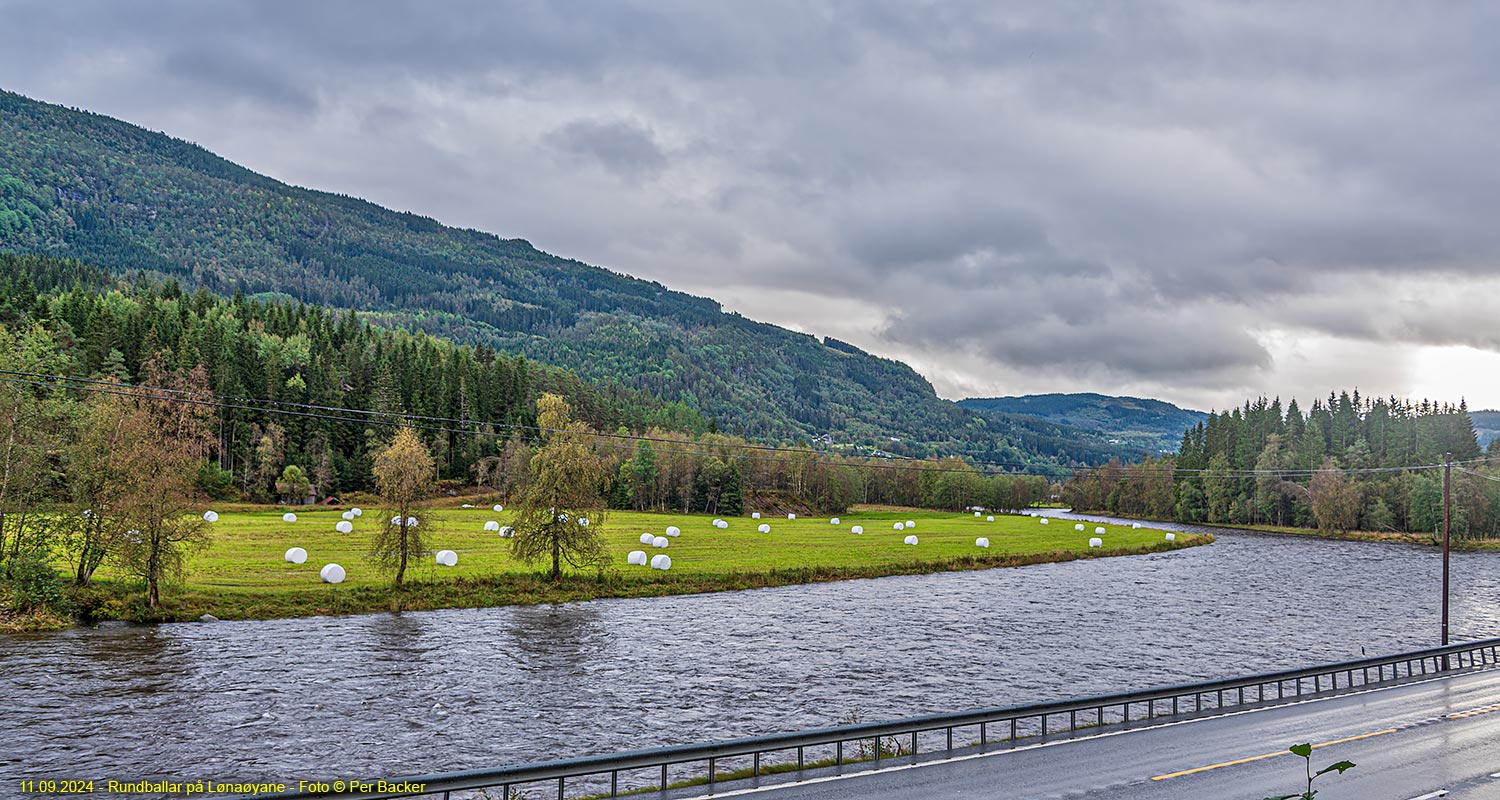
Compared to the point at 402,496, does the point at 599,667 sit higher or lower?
lower

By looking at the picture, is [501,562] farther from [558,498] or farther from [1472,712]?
[1472,712]

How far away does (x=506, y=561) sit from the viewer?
7306 centimetres

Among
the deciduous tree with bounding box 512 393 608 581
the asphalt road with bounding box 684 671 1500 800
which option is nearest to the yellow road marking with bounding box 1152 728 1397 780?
the asphalt road with bounding box 684 671 1500 800

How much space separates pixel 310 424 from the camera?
142000 mm

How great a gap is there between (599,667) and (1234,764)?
92.3ft

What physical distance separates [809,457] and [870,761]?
140849 mm

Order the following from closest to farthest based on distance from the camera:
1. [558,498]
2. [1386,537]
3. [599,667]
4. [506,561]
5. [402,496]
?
[599,667] < [402,496] < [558,498] < [506,561] < [1386,537]

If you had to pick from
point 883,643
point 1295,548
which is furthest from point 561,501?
point 1295,548

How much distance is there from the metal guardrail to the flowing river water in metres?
4.33

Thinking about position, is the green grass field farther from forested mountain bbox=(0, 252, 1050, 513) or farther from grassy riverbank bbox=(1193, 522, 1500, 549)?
grassy riverbank bbox=(1193, 522, 1500, 549)

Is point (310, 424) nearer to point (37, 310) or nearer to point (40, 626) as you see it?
point (37, 310)

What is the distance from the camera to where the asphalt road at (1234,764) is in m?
20.8

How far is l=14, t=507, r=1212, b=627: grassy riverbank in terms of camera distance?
5600cm

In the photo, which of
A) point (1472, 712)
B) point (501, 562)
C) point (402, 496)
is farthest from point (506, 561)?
point (1472, 712)
